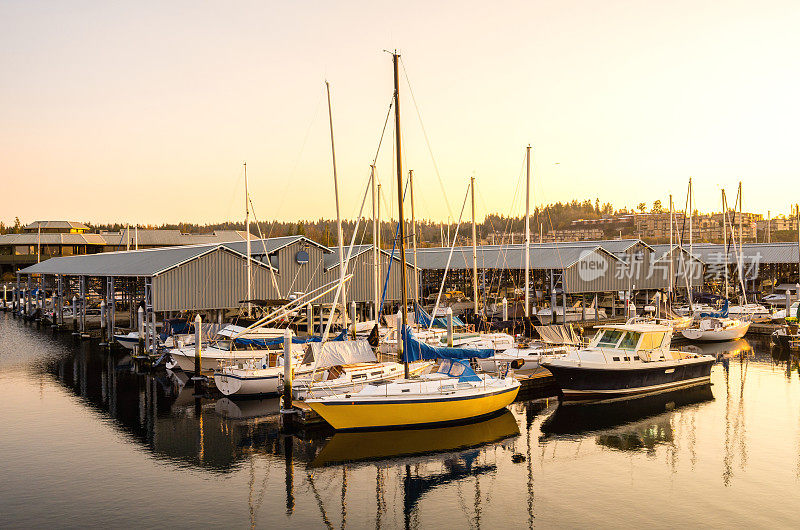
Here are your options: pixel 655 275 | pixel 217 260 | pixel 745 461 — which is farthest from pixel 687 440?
pixel 655 275

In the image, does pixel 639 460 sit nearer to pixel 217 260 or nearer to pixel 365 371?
pixel 365 371

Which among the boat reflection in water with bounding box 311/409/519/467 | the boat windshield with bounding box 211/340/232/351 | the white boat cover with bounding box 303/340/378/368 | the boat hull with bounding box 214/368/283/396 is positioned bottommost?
the boat reflection in water with bounding box 311/409/519/467

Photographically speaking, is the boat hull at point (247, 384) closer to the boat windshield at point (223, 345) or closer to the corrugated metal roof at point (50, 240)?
the boat windshield at point (223, 345)

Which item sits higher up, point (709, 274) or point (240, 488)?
point (709, 274)

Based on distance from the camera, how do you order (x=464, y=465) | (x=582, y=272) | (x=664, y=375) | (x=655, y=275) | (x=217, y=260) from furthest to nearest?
1. (x=655, y=275)
2. (x=582, y=272)
3. (x=217, y=260)
4. (x=664, y=375)
5. (x=464, y=465)

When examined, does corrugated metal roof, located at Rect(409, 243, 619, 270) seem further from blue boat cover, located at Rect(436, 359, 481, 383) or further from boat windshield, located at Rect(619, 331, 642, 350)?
blue boat cover, located at Rect(436, 359, 481, 383)

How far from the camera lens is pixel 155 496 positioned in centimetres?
2050

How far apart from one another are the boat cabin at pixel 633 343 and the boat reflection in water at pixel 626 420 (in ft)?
7.27

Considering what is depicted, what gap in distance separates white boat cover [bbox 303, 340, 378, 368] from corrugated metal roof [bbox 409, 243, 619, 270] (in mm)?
32360

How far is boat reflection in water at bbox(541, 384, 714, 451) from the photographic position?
27109 millimetres

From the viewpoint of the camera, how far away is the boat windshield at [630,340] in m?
34.4

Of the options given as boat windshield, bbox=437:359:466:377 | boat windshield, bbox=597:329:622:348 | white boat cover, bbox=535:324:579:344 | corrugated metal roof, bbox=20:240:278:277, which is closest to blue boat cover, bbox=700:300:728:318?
white boat cover, bbox=535:324:579:344

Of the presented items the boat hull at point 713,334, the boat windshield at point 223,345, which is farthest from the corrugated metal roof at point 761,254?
the boat windshield at point 223,345

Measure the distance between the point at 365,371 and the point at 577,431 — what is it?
9.92m
